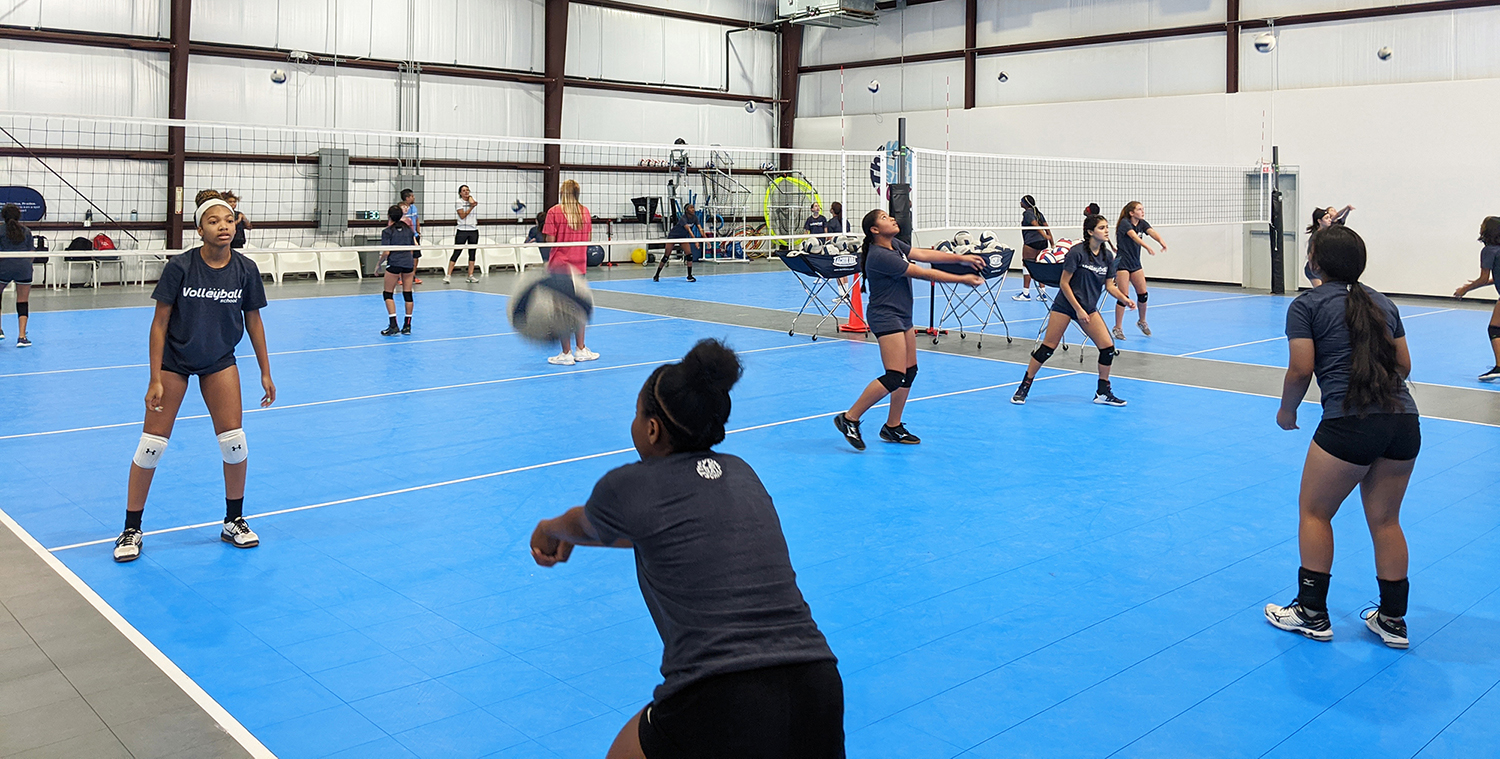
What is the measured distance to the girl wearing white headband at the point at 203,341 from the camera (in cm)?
520

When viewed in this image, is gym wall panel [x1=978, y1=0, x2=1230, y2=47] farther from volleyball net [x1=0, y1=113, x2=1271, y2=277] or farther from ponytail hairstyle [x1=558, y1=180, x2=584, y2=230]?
ponytail hairstyle [x1=558, y1=180, x2=584, y2=230]

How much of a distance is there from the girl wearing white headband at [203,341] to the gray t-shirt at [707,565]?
353 cm

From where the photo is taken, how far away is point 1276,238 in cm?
2025

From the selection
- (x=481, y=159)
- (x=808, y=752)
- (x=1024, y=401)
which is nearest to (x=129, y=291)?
Answer: (x=481, y=159)

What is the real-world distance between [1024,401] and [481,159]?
1783 cm

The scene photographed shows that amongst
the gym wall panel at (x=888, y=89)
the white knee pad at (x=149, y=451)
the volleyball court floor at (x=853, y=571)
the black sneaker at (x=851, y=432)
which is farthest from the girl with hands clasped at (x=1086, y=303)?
the gym wall panel at (x=888, y=89)

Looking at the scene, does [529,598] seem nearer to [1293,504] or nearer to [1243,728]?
[1243,728]

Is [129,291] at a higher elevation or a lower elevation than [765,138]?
lower

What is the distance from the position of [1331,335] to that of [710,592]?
123 inches

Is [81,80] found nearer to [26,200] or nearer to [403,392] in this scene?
[26,200]

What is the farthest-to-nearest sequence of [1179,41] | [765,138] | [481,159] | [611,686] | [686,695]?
1. [765,138]
2. [481,159]
3. [1179,41]
4. [611,686]
5. [686,695]

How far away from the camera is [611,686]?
399cm

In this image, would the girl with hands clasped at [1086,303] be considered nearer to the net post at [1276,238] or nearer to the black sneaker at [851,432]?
the black sneaker at [851,432]

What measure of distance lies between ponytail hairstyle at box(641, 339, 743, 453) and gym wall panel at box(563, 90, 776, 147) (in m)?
24.1
